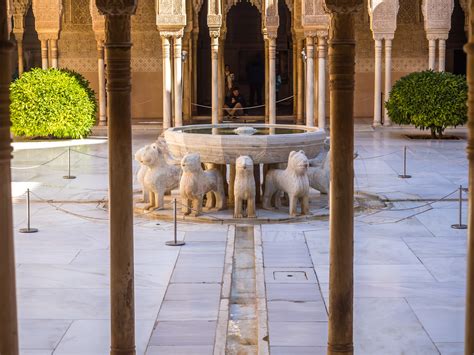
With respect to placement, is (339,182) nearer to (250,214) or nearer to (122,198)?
(122,198)

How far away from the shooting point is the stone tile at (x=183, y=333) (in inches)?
218

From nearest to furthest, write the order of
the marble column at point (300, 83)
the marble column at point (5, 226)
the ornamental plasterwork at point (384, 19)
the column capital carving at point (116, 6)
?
the marble column at point (5, 226)
the column capital carving at point (116, 6)
the ornamental plasterwork at point (384, 19)
the marble column at point (300, 83)

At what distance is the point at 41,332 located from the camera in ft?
18.7

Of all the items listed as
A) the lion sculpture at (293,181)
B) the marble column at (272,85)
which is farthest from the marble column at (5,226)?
the marble column at (272,85)

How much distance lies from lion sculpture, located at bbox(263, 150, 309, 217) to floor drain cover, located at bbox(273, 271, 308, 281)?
2291 mm

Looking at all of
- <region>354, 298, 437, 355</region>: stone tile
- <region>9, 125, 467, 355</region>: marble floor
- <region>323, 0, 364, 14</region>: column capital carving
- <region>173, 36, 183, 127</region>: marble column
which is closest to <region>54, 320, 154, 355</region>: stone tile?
<region>9, 125, 467, 355</region>: marble floor

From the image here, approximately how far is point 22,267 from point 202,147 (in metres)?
3.06

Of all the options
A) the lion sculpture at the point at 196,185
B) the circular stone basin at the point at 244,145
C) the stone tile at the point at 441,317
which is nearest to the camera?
the stone tile at the point at 441,317

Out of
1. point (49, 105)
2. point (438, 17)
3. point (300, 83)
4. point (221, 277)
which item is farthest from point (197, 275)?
point (300, 83)

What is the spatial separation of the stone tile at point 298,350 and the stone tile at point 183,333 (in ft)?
1.36

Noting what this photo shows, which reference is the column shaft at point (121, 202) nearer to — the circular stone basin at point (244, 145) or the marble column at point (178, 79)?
the circular stone basin at point (244, 145)

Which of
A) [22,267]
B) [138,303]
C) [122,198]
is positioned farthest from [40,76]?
[122,198]

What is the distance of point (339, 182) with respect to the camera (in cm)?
448

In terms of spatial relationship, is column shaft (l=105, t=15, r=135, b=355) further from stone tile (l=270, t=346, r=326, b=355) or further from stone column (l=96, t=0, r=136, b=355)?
stone tile (l=270, t=346, r=326, b=355)
